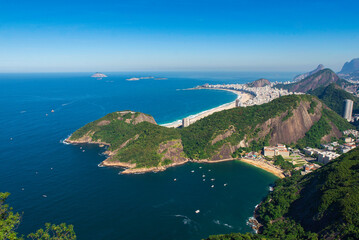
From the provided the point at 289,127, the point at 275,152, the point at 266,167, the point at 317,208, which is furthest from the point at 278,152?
the point at 317,208

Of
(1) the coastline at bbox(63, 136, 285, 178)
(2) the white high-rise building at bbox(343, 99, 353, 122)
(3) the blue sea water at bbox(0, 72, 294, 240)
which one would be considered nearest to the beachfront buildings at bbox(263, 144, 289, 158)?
(1) the coastline at bbox(63, 136, 285, 178)

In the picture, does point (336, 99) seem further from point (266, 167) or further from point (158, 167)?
point (158, 167)

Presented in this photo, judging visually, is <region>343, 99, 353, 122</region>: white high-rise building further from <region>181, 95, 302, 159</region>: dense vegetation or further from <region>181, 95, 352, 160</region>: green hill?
→ <region>181, 95, 302, 159</region>: dense vegetation

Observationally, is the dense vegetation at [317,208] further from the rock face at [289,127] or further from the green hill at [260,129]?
the rock face at [289,127]

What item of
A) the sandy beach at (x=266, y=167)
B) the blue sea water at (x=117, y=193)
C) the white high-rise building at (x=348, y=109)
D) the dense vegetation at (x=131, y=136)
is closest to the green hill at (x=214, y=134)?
the dense vegetation at (x=131, y=136)

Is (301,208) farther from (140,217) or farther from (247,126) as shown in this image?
(247,126)

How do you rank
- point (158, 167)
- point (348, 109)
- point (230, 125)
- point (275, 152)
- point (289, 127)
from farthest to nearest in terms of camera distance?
point (348, 109)
point (289, 127)
point (230, 125)
point (275, 152)
point (158, 167)

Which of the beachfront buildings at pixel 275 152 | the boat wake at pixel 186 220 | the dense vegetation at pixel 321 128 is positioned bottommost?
the boat wake at pixel 186 220
